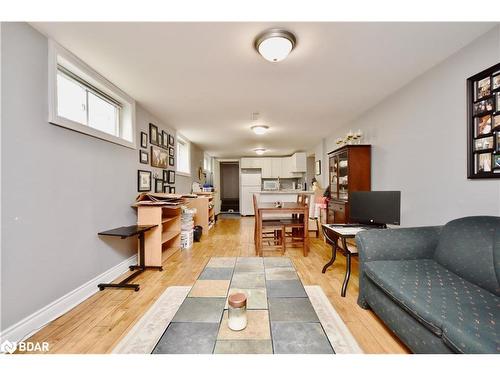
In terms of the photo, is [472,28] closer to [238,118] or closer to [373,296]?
[373,296]

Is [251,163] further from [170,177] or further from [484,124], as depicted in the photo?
[484,124]

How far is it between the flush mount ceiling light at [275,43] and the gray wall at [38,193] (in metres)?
1.80

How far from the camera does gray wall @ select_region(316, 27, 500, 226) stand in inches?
72.2

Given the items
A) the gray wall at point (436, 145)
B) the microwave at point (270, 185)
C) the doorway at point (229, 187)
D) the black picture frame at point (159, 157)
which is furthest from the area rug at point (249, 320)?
the doorway at point (229, 187)

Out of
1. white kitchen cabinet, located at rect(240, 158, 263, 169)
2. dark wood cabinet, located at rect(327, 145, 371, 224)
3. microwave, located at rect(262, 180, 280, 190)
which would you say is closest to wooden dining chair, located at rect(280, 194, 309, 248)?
dark wood cabinet, located at rect(327, 145, 371, 224)

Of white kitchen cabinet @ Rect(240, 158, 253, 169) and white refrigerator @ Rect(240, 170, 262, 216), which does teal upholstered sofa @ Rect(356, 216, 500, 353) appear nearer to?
white refrigerator @ Rect(240, 170, 262, 216)

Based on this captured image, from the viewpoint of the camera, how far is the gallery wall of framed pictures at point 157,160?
328 centimetres

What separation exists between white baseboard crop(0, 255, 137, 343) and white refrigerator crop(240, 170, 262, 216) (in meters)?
5.52

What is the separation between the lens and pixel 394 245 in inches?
71.5

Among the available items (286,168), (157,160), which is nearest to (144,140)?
(157,160)

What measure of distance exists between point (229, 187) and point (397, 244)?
7.84 metres
